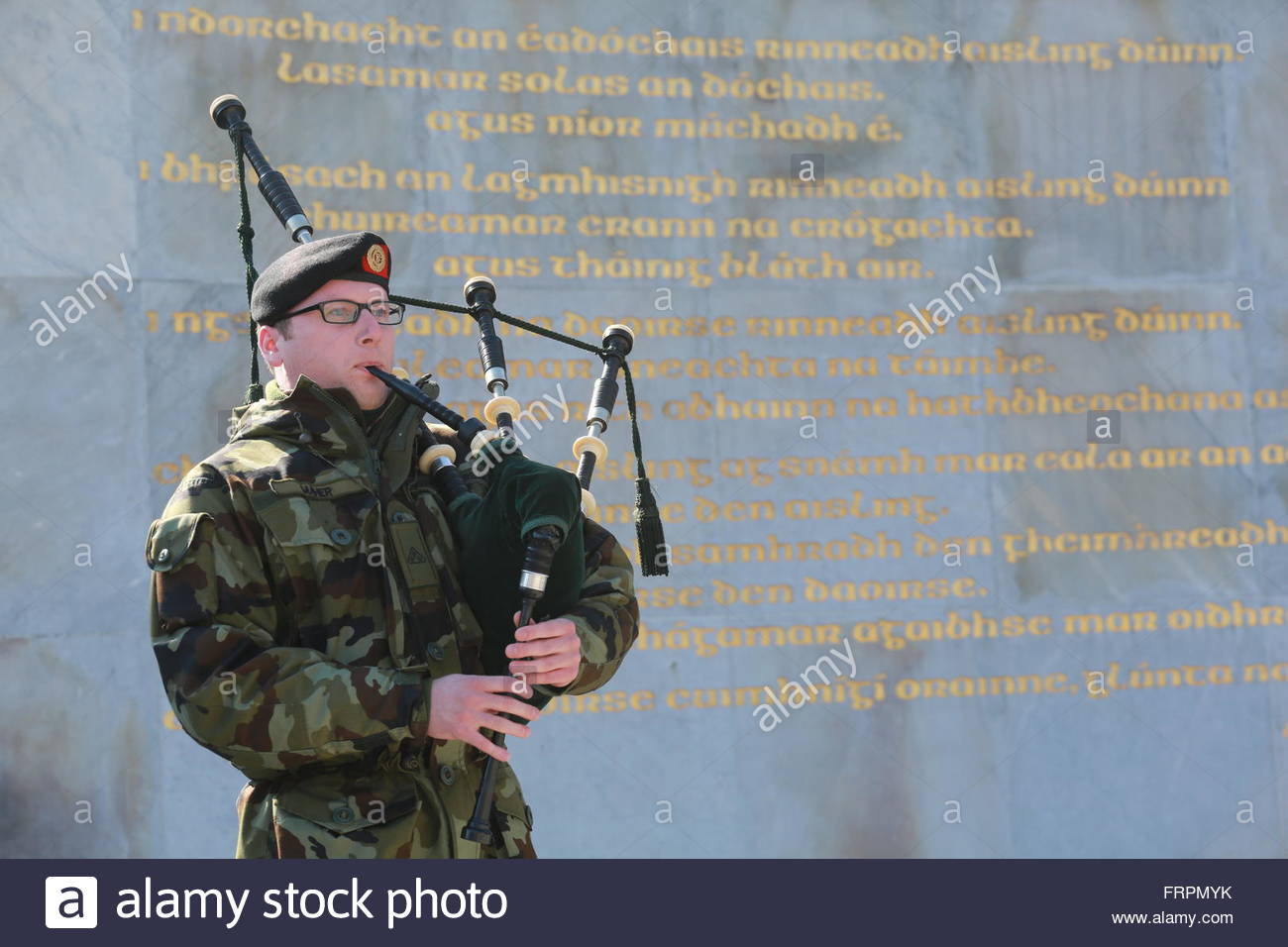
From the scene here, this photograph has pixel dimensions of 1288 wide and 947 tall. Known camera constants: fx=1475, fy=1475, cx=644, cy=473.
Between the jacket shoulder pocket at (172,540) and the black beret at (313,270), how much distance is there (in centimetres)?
40

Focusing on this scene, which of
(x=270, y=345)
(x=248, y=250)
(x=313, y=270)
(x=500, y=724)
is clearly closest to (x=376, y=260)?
(x=313, y=270)

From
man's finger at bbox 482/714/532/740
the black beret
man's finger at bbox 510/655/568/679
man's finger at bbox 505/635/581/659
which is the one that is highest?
the black beret

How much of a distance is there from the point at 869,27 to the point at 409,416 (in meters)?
3.50

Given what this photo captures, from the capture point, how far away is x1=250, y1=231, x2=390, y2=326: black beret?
2.37m

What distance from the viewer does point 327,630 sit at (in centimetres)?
224

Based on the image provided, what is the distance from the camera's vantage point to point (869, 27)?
533 centimetres

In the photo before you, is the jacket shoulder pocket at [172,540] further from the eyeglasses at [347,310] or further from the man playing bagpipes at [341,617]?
the eyeglasses at [347,310]

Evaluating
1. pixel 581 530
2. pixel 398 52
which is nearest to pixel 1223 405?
pixel 398 52

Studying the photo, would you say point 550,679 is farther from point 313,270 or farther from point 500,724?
point 313,270

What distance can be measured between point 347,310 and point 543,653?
2.16 ft

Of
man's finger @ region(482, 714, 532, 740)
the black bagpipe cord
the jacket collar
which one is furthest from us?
the black bagpipe cord

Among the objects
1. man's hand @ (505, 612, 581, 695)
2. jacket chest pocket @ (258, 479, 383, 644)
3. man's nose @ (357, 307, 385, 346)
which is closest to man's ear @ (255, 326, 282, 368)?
man's nose @ (357, 307, 385, 346)

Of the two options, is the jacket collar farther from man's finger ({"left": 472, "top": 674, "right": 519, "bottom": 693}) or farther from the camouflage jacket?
man's finger ({"left": 472, "top": 674, "right": 519, "bottom": 693})

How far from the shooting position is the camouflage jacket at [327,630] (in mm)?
2092
